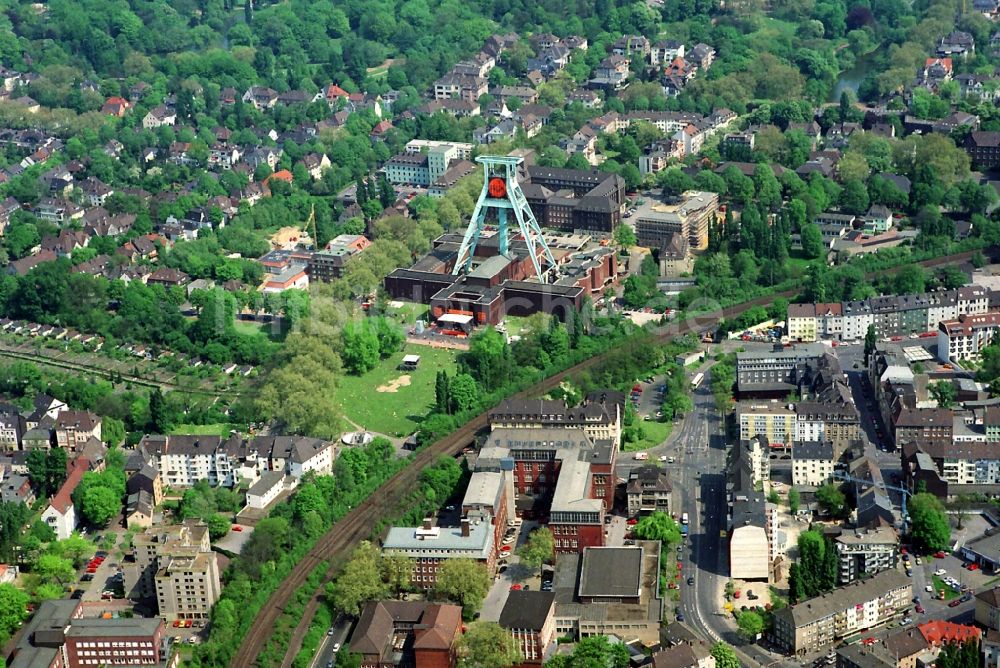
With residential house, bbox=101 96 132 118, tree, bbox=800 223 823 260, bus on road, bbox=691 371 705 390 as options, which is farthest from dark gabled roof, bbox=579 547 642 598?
residential house, bbox=101 96 132 118

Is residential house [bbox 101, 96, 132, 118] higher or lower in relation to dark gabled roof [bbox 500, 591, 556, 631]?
higher

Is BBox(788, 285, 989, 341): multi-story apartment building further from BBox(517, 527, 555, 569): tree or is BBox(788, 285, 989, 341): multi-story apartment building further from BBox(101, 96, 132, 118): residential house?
BBox(101, 96, 132, 118): residential house

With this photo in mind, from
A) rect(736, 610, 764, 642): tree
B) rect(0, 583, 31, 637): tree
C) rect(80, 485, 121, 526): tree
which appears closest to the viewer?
rect(736, 610, 764, 642): tree

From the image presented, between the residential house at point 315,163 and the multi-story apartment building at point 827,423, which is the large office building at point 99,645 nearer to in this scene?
the multi-story apartment building at point 827,423

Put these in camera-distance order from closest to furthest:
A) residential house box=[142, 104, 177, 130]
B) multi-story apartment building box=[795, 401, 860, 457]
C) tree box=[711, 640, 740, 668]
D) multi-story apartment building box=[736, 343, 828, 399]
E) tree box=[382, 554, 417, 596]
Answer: tree box=[711, 640, 740, 668]
tree box=[382, 554, 417, 596]
multi-story apartment building box=[795, 401, 860, 457]
multi-story apartment building box=[736, 343, 828, 399]
residential house box=[142, 104, 177, 130]

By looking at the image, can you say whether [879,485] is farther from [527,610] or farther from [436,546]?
[436,546]

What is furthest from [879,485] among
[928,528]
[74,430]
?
[74,430]
